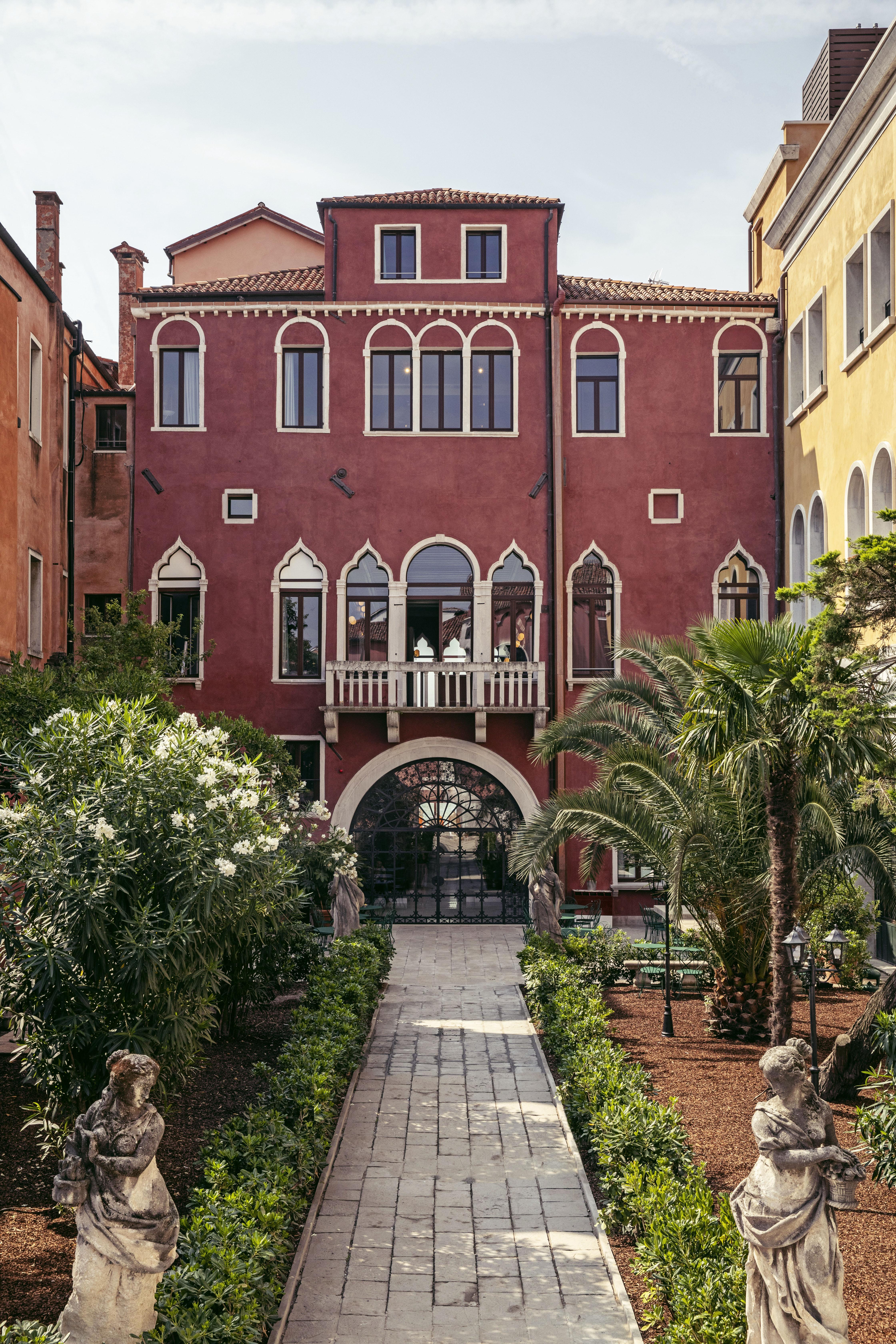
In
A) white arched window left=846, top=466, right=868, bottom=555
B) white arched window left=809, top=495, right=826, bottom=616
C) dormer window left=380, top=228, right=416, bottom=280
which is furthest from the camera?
dormer window left=380, top=228, right=416, bottom=280

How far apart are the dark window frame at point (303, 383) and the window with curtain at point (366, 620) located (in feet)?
9.30

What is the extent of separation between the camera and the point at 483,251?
23078mm

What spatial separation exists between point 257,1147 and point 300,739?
584 inches

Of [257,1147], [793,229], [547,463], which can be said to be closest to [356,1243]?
[257,1147]

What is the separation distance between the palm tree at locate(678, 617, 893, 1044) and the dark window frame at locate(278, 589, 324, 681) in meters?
12.5

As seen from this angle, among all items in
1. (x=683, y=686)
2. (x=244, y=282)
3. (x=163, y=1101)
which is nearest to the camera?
(x=163, y=1101)

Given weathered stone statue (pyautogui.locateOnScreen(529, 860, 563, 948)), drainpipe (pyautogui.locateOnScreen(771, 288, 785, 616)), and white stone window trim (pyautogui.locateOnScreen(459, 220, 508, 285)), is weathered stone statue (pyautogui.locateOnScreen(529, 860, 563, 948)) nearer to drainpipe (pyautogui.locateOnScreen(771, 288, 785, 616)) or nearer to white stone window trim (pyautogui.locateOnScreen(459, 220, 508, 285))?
drainpipe (pyautogui.locateOnScreen(771, 288, 785, 616))

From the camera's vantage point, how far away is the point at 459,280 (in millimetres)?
22922

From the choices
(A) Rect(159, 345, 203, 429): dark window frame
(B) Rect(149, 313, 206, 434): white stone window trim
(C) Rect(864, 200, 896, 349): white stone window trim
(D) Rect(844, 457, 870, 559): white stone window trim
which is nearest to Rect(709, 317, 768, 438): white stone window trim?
(D) Rect(844, 457, 870, 559): white stone window trim

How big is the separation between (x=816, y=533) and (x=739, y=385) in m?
4.14

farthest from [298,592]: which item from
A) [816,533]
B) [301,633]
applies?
[816,533]

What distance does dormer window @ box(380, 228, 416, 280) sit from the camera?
2302 cm

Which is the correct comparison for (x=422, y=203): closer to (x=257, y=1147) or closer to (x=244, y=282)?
(x=244, y=282)

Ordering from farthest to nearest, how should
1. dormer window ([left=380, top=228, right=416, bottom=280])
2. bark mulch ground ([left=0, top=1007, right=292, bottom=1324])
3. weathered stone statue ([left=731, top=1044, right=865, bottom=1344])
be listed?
dormer window ([left=380, top=228, right=416, bottom=280]) < bark mulch ground ([left=0, top=1007, right=292, bottom=1324]) < weathered stone statue ([left=731, top=1044, right=865, bottom=1344])
